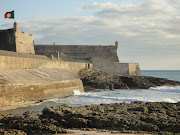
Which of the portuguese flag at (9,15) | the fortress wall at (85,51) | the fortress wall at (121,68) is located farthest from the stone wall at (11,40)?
the fortress wall at (121,68)

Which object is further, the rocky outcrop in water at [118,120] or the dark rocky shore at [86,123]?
the rocky outcrop in water at [118,120]

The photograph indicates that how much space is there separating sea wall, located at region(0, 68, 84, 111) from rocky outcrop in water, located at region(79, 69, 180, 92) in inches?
→ 282

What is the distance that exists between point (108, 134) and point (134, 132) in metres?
0.99

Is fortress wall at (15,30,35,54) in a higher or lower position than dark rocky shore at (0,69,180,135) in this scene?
higher

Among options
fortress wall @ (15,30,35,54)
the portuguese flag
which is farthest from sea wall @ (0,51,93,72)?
fortress wall @ (15,30,35,54)

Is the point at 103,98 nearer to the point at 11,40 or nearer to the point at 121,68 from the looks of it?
the point at 11,40

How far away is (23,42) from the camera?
33.8 m

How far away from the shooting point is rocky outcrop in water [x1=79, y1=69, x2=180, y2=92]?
30.7 metres

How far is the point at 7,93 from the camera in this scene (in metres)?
14.4

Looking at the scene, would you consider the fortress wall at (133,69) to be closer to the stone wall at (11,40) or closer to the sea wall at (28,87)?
the stone wall at (11,40)

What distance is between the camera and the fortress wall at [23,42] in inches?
1270

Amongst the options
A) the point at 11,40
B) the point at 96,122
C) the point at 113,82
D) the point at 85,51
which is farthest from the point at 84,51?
the point at 96,122

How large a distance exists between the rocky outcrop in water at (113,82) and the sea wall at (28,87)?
23.5 ft

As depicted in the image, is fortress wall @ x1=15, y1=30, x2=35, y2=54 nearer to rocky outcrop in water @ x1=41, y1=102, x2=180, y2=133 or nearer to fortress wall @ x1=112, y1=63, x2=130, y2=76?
fortress wall @ x1=112, y1=63, x2=130, y2=76
